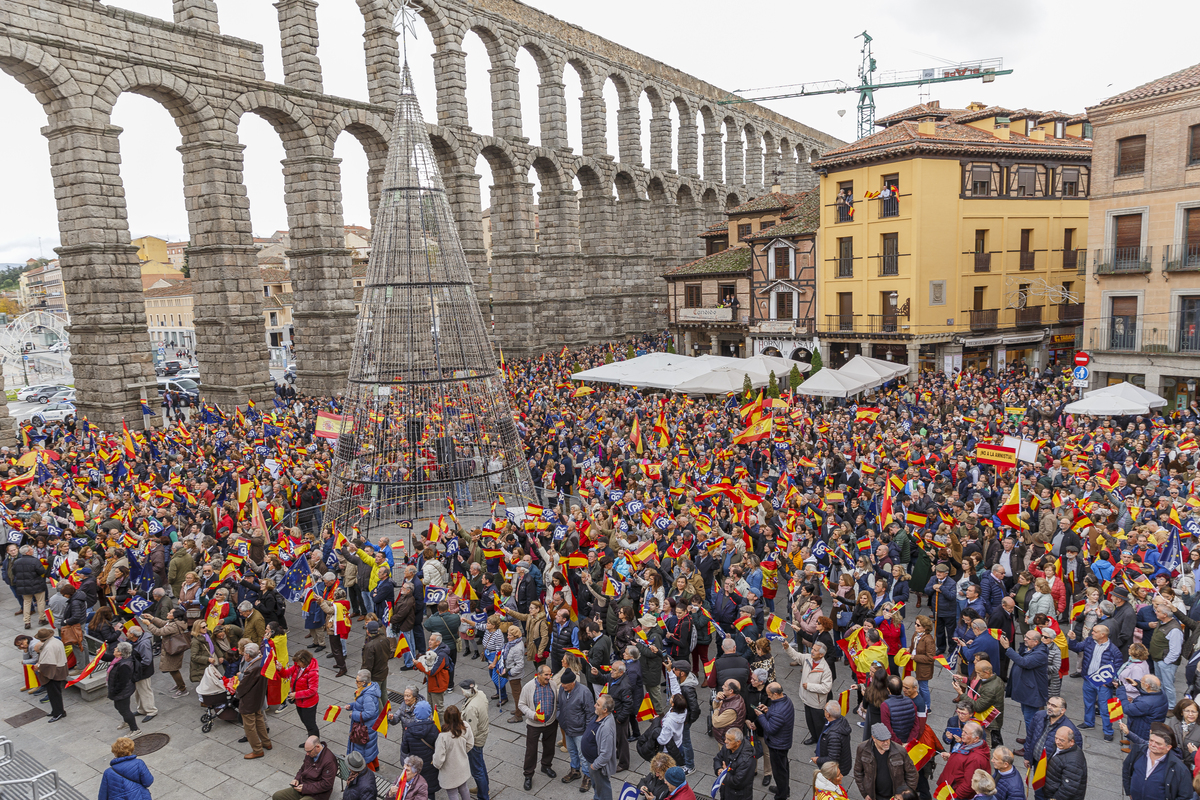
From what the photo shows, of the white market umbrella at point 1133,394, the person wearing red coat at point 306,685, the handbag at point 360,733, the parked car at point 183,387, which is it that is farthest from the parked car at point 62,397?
the white market umbrella at point 1133,394

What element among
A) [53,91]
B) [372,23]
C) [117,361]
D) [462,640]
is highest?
[372,23]

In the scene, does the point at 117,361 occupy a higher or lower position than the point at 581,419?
higher

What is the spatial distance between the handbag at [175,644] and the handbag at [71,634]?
1.59 m

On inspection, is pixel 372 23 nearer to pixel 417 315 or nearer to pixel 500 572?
pixel 417 315

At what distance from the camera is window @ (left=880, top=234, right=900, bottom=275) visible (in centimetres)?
3588

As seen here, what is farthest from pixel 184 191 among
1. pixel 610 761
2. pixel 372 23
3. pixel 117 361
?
pixel 610 761

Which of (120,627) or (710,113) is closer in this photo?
(120,627)

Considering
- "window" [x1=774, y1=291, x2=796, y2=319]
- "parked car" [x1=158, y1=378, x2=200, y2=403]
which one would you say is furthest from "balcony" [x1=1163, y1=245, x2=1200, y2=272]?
"parked car" [x1=158, y1=378, x2=200, y2=403]

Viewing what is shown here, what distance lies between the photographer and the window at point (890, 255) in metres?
35.9

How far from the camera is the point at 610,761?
8.23m

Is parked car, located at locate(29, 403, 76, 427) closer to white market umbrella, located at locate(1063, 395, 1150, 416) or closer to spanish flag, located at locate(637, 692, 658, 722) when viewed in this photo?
spanish flag, located at locate(637, 692, 658, 722)

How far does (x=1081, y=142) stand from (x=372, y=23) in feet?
116

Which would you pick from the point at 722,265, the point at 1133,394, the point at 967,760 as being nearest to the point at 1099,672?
the point at 967,760

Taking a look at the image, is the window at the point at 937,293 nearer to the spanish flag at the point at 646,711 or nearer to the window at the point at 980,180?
the window at the point at 980,180
